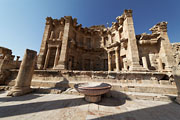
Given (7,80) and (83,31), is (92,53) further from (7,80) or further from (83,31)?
(7,80)

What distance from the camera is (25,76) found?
3729 millimetres

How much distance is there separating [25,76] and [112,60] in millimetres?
10062

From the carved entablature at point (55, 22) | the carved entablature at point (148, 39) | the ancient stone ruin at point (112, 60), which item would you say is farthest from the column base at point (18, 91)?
the carved entablature at point (148, 39)

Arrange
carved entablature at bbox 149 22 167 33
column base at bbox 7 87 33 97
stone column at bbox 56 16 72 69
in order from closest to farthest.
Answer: column base at bbox 7 87 33 97, carved entablature at bbox 149 22 167 33, stone column at bbox 56 16 72 69

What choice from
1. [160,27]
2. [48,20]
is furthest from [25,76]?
[160,27]

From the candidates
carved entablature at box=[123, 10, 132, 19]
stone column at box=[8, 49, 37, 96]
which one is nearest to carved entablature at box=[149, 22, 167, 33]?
carved entablature at box=[123, 10, 132, 19]

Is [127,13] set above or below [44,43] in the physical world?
above

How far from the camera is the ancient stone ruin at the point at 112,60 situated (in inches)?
157

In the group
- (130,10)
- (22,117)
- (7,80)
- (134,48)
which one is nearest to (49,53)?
(7,80)

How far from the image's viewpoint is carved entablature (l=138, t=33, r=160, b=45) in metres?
7.66

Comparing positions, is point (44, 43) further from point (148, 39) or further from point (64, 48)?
point (148, 39)

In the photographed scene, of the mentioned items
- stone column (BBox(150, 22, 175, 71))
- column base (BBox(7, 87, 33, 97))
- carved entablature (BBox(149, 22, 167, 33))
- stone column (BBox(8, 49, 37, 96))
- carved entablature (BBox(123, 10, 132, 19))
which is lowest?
column base (BBox(7, 87, 33, 97))

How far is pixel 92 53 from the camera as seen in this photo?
38.6 ft

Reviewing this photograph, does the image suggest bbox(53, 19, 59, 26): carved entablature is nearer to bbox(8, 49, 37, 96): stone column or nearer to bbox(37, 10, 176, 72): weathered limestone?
bbox(37, 10, 176, 72): weathered limestone
